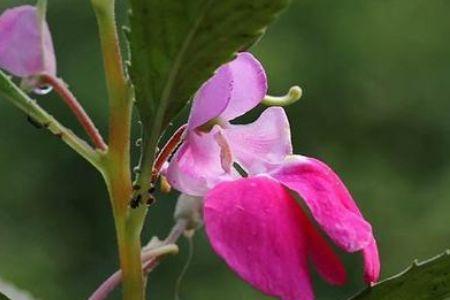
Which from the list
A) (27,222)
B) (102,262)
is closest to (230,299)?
(102,262)

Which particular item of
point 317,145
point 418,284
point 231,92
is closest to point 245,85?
point 231,92

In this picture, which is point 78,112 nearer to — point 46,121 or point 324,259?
point 46,121

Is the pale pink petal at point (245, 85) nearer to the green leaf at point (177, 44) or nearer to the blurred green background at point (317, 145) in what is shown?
the green leaf at point (177, 44)

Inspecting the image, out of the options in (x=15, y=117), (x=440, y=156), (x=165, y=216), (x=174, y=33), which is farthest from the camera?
(x=440, y=156)

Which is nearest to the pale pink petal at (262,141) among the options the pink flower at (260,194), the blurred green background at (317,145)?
the pink flower at (260,194)

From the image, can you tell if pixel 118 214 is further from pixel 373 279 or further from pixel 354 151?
pixel 354 151

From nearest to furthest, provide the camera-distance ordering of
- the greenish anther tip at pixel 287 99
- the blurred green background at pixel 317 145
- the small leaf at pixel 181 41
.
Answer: the small leaf at pixel 181 41
the greenish anther tip at pixel 287 99
the blurred green background at pixel 317 145
